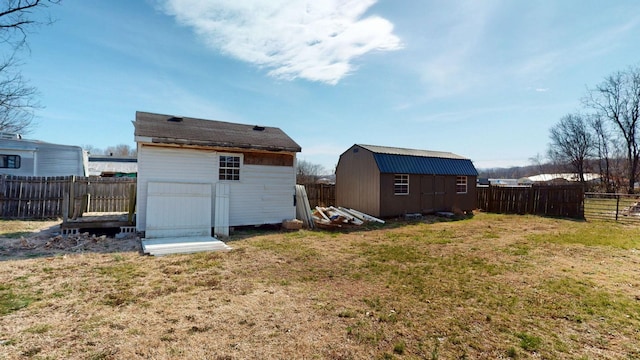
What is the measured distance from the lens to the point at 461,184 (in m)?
16.3

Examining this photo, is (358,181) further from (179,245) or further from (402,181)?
(179,245)

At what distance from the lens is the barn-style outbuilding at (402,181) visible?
44.2 ft

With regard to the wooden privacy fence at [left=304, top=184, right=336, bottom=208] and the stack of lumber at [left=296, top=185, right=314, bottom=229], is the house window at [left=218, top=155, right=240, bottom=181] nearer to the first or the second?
the stack of lumber at [left=296, top=185, right=314, bottom=229]

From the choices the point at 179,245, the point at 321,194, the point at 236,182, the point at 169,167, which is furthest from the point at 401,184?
the point at 179,245

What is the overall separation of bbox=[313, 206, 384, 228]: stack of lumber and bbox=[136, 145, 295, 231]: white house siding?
4.01 feet

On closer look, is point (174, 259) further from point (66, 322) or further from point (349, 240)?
point (349, 240)

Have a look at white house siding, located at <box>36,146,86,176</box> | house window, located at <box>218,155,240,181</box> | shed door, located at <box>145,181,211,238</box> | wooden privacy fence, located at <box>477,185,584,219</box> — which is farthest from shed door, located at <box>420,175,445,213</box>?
white house siding, located at <box>36,146,86,176</box>

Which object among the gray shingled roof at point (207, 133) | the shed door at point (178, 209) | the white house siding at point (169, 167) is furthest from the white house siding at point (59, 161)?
the shed door at point (178, 209)

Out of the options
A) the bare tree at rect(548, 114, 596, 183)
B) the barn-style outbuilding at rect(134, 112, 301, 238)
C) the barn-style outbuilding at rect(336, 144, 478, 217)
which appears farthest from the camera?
the bare tree at rect(548, 114, 596, 183)

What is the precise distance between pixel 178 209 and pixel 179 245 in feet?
4.77

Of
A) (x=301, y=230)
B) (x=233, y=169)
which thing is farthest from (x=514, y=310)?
(x=233, y=169)

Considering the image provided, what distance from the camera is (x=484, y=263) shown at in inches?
243

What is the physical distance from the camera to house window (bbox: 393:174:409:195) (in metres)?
13.8

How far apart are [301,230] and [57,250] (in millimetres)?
6343
